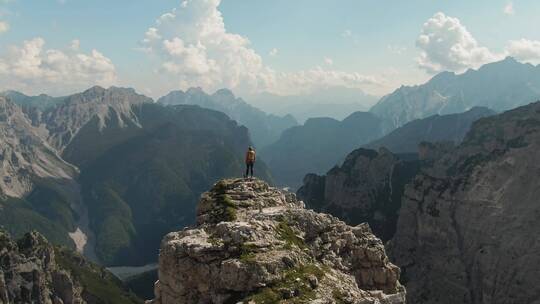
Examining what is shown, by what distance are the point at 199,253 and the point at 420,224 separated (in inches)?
6135

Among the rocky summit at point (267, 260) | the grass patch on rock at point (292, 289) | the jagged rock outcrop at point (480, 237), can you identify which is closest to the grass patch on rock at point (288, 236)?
the rocky summit at point (267, 260)

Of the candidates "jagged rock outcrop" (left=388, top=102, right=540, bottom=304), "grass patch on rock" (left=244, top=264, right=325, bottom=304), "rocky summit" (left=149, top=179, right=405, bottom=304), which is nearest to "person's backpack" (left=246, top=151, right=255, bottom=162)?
"rocky summit" (left=149, top=179, right=405, bottom=304)

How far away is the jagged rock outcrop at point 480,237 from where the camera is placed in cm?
15588

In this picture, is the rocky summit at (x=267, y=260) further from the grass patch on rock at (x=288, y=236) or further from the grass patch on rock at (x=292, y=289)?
the grass patch on rock at (x=288, y=236)

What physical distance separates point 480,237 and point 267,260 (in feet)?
463

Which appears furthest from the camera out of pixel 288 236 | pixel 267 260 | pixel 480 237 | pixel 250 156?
pixel 480 237

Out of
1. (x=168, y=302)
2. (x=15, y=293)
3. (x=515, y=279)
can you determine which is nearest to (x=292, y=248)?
(x=168, y=302)

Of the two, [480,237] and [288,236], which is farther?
[480,237]

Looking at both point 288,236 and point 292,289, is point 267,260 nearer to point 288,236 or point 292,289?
point 292,289

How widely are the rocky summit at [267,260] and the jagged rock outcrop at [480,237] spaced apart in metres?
105

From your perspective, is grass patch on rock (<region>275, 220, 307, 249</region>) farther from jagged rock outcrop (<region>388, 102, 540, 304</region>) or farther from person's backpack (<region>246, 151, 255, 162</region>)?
jagged rock outcrop (<region>388, 102, 540, 304</region>)

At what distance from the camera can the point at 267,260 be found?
47594 millimetres

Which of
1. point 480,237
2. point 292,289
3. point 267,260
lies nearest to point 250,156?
point 267,260

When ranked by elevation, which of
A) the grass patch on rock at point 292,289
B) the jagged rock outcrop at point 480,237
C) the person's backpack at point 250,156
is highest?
the person's backpack at point 250,156
